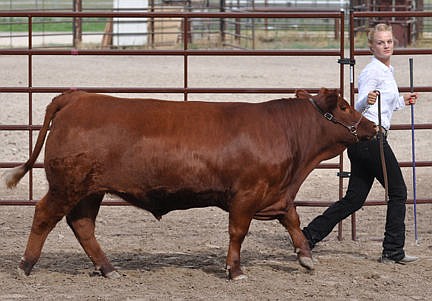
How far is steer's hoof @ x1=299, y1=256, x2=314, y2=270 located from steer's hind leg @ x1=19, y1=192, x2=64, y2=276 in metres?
1.51

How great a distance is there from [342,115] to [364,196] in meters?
0.73

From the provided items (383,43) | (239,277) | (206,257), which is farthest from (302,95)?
(206,257)

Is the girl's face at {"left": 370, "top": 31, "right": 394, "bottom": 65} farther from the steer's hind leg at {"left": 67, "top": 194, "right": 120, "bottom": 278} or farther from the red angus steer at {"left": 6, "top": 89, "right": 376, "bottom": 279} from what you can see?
the steer's hind leg at {"left": 67, "top": 194, "right": 120, "bottom": 278}

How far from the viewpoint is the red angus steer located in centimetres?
599

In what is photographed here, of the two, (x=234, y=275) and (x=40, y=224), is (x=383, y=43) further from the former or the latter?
(x=40, y=224)

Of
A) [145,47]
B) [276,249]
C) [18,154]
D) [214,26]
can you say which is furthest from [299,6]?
[276,249]

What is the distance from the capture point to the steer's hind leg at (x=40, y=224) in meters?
6.12

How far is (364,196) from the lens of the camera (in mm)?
6836

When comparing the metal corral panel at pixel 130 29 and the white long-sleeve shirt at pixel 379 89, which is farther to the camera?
the metal corral panel at pixel 130 29

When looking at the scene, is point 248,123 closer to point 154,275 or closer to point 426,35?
point 154,275

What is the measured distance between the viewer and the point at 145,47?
2341cm

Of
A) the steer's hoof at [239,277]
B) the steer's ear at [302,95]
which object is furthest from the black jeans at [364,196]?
the steer's hoof at [239,277]

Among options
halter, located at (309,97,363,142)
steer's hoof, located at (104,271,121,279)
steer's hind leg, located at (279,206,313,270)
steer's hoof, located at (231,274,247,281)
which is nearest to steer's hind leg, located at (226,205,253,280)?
steer's hoof, located at (231,274,247,281)

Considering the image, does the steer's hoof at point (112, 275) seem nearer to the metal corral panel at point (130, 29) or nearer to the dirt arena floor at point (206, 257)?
the dirt arena floor at point (206, 257)
